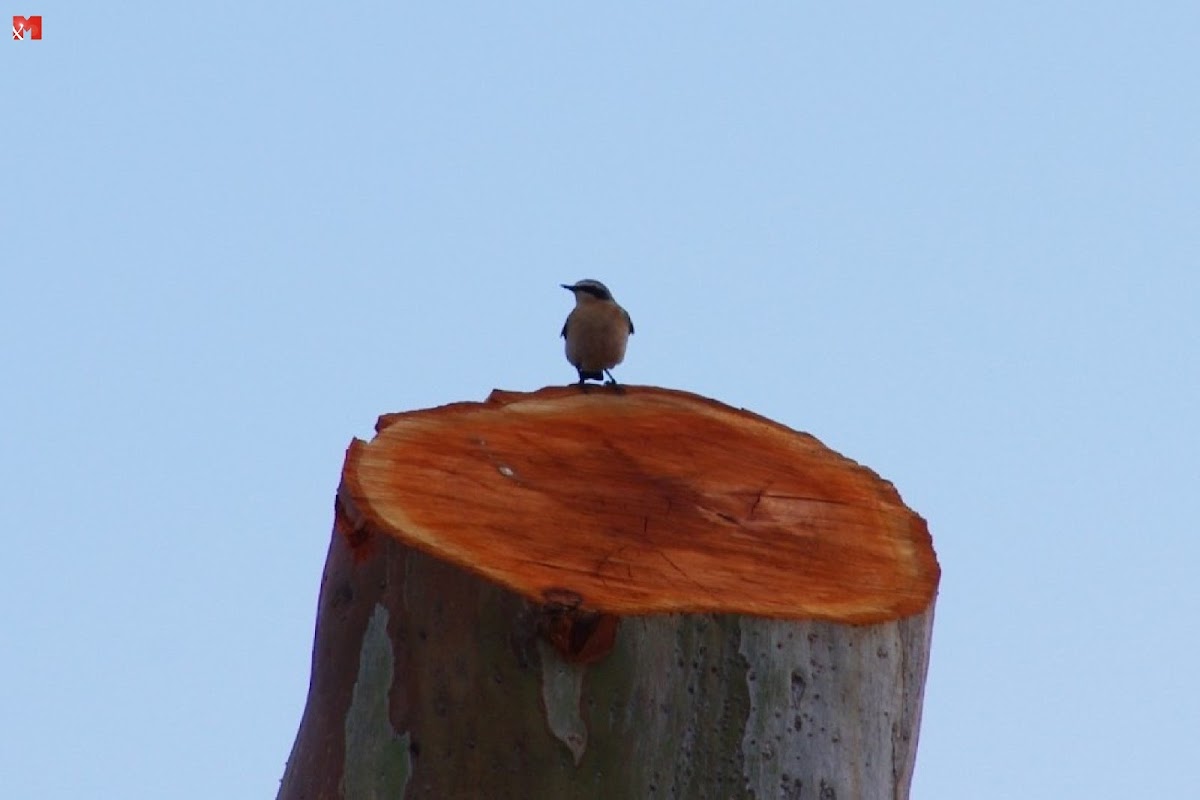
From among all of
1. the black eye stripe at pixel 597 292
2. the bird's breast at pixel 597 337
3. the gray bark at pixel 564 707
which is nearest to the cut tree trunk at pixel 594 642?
the gray bark at pixel 564 707

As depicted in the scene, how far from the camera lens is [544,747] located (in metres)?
3.96

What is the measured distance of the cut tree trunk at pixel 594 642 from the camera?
4.00m

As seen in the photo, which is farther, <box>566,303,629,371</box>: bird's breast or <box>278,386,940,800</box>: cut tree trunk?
<box>566,303,629,371</box>: bird's breast

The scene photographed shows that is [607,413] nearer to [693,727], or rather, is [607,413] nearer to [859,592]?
[859,592]

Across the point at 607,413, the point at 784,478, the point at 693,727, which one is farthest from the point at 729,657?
the point at 607,413

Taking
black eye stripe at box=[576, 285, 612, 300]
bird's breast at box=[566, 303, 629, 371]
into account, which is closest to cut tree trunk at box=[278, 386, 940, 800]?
bird's breast at box=[566, 303, 629, 371]

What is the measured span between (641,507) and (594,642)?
103 centimetres

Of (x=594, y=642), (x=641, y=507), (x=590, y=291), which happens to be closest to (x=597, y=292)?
(x=590, y=291)

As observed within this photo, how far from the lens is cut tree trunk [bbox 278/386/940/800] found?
157 inches

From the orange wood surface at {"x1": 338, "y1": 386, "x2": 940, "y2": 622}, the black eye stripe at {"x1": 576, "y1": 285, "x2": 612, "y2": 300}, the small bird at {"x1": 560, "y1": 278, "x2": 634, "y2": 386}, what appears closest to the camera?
the orange wood surface at {"x1": 338, "y1": 386, "x2": 940, "y2": 622}

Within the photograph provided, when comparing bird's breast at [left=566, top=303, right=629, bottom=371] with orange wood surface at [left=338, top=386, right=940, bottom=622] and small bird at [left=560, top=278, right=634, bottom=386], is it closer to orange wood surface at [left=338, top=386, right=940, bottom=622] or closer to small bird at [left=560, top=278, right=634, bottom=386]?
small bird at [left=560, top=278, right=634, bottom=386]

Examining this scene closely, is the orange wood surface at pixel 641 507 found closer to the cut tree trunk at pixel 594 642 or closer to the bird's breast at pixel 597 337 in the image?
the cut tree trunk at pixel 594 642

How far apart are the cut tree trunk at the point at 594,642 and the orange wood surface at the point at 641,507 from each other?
0.04 ft

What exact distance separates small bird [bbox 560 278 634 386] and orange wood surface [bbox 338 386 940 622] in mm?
2140
